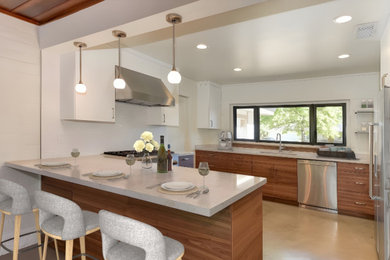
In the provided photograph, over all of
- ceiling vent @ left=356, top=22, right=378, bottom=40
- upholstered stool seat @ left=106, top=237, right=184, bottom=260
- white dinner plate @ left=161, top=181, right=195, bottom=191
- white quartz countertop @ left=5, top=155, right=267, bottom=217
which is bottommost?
upholstered stool seat @ left=106, top=237, right=184, bottom=260

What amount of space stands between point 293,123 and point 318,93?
787mm

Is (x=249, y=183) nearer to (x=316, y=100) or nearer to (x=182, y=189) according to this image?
(x=182, y=189)

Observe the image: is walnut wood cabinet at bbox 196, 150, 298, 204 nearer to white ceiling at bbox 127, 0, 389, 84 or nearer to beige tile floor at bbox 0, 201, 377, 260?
beige tile floor at bbox 0, 201, 377, 260

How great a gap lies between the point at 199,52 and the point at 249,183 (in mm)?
2237

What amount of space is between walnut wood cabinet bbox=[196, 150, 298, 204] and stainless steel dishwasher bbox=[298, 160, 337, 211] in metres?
0.12

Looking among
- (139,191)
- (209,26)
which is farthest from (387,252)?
(209,26)

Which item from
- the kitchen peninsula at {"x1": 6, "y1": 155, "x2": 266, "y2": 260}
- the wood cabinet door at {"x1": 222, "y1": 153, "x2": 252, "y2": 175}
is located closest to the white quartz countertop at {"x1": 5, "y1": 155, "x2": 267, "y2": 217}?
the kitchen peninsula at {"x1": 6, "y1": 155, "x2": 266, "y2": 260}

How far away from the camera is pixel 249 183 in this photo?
1703 mm

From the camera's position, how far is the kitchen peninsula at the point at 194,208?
138 cm

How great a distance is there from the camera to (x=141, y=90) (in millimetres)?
3211

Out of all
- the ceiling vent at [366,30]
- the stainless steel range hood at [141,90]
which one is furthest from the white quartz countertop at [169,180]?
the ceiling vent at [366,30]

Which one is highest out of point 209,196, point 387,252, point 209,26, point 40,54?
point 209,26

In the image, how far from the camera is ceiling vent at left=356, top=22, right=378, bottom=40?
235 centimetres

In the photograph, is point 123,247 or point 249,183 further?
point 249,183
